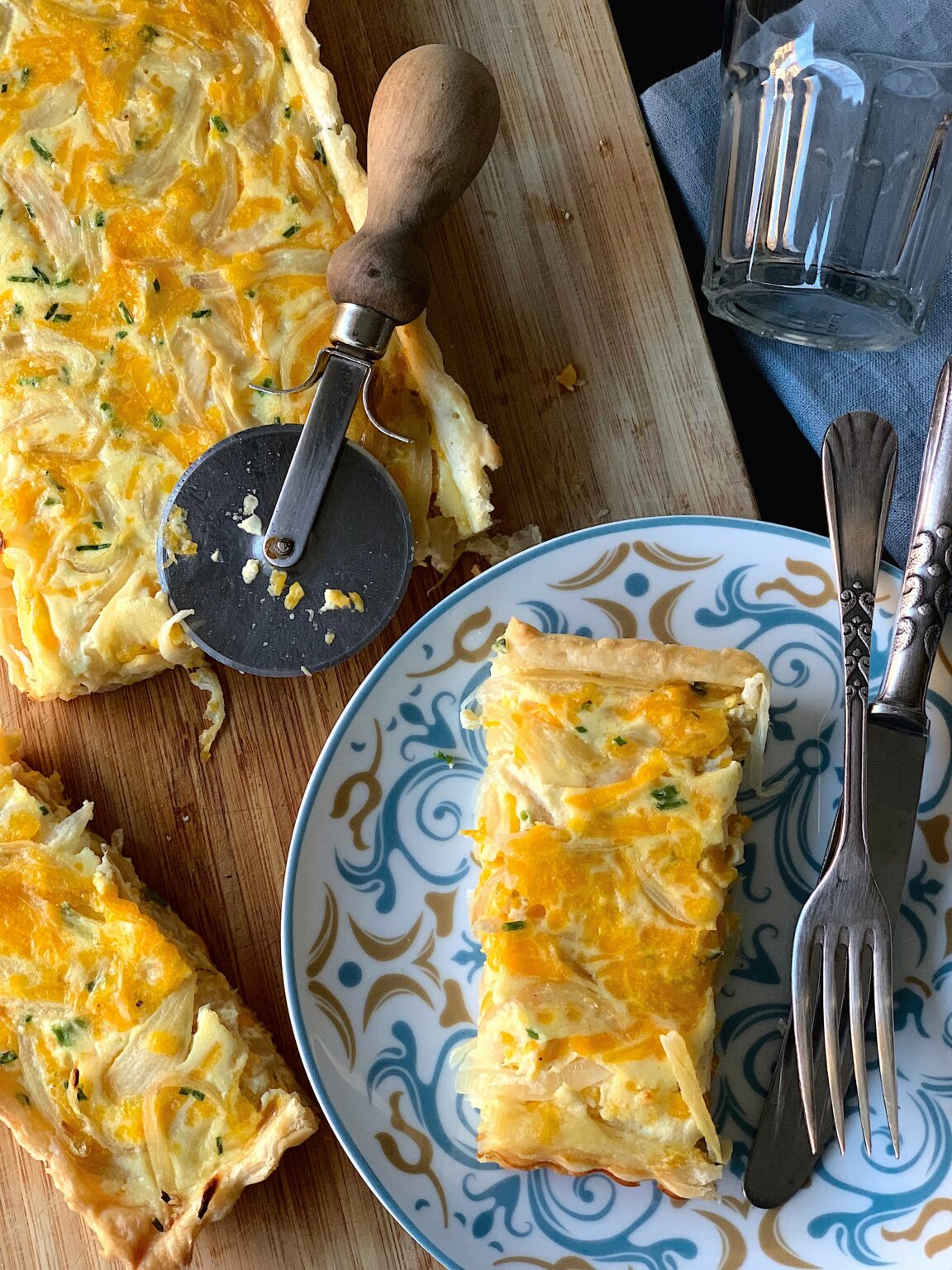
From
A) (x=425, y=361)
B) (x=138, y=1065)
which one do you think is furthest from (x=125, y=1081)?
(x=425, y=361)

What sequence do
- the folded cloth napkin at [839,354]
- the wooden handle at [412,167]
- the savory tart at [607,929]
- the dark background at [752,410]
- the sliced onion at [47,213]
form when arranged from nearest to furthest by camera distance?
the savory tart at [607,929], the wooden handle at [412,167], the sliced onion at [47,213], the folded cloth napkin at [839,354], the dark background at [752,410]

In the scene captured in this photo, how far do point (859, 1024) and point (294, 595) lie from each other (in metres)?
1.44

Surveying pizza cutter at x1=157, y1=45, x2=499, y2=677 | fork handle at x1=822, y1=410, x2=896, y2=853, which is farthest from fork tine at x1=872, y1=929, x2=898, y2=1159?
pizza cutter at x1=157, y1=45, x2=499, y2=677

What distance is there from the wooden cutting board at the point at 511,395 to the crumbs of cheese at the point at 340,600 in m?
0.27

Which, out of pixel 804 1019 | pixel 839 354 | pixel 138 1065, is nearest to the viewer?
pixel 804 1019

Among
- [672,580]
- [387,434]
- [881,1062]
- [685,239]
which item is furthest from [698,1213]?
[685,239]

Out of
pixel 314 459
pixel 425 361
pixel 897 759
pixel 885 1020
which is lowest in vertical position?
pixel 885 1020

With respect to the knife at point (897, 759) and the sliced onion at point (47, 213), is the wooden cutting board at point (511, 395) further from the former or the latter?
the sliced onion at point (47, 213)

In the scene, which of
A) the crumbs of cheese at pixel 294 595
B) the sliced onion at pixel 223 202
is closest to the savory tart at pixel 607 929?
the crumbs of cheese at pixel 294 595

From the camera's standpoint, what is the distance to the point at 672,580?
8.91 feet

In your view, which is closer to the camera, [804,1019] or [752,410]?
[804,1019]

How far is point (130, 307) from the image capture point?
255 cm

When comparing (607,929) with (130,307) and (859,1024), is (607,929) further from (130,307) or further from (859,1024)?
(130,307)

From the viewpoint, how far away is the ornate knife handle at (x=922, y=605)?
2510 millimetres
